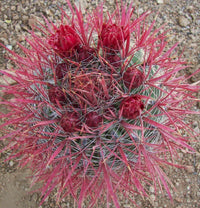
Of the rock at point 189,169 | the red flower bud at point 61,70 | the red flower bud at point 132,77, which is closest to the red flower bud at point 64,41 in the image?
the red flower bud at point 61,70

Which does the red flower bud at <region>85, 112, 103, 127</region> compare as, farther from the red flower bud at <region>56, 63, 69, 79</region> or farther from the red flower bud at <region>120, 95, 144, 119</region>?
the red flower bud at <region>56, 63, 69, 79</region>

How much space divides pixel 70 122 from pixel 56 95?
141 mm

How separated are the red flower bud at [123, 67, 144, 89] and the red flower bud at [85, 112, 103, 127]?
189mm

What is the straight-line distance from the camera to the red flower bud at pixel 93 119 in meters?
0.98

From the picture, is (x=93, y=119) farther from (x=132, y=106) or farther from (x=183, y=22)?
(x=183, y=22)

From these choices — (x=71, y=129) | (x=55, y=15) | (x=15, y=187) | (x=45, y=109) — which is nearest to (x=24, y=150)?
(x=45, y=109)

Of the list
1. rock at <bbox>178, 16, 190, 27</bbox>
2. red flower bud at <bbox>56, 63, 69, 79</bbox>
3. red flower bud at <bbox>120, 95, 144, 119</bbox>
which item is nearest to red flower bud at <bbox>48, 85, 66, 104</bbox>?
red flower bud at <bbox>56, 63, 69, 79</bbox>

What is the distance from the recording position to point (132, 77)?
1.00m

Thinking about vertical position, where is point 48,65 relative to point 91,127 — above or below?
above

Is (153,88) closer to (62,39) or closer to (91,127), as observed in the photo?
(91,127)

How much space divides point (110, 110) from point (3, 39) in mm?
1587

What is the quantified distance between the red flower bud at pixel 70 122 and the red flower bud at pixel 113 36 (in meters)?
0.34

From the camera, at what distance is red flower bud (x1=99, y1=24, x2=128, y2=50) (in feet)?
3.38

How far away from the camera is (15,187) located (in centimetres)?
173
